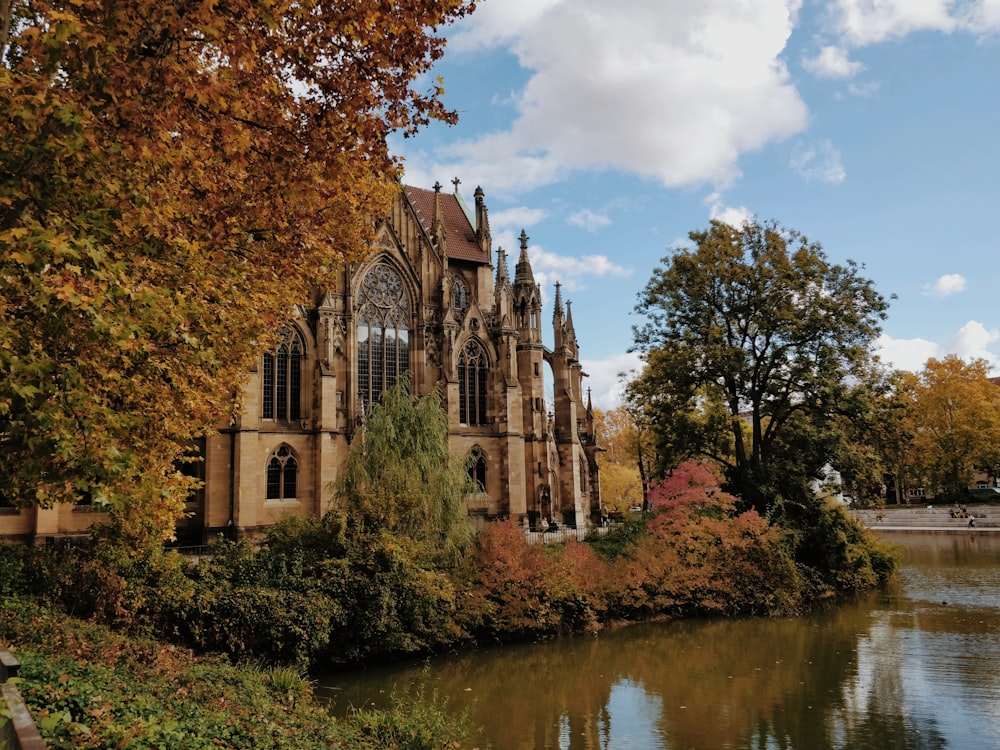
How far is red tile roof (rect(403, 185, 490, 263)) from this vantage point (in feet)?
122

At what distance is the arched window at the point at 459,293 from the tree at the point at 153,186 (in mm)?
24982

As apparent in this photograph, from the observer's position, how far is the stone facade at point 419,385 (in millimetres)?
27344

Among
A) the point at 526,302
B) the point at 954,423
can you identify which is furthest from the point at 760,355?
the point at 954,423

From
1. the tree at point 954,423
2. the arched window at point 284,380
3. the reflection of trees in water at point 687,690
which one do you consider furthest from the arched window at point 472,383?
the tree at point 954,423

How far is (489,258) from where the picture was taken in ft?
123

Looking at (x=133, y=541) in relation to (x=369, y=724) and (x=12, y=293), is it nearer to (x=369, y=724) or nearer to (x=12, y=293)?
(x=369, y=724)

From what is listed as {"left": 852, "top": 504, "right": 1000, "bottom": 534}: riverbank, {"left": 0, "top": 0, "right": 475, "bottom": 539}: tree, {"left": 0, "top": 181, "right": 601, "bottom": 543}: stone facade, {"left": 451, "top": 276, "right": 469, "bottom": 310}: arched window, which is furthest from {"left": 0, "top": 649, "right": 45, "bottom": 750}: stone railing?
{"left": 852, "top": 504, "right": 1000, "bottom": 534}: riverbank

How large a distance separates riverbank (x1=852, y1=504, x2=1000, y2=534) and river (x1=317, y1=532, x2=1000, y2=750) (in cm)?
2760

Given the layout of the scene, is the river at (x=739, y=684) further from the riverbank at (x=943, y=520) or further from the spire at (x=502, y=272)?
the riverbank at (x=943, y=520)

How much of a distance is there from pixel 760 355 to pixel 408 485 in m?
17.5

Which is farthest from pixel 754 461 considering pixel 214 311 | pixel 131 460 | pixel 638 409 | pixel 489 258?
pixel 131 460

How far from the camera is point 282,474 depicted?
28.9 m

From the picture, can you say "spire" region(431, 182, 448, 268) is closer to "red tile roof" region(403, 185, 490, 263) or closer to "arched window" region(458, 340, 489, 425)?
"red tile roof" region(403, 185, 490, 263)

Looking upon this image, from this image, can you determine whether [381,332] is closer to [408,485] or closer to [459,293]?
[459,293]
